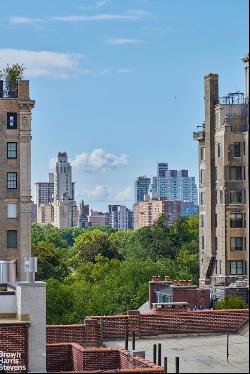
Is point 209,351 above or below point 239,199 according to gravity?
below

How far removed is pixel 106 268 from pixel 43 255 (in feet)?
27.8

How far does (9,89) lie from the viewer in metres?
113

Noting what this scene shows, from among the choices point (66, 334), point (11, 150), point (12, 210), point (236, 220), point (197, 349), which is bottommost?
point (197, 349)

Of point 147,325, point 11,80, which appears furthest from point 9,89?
point 147,325

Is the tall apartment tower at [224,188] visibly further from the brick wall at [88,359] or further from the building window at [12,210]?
the brick wall at [88,359]

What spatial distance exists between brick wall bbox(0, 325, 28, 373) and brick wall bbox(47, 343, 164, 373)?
1.80 m

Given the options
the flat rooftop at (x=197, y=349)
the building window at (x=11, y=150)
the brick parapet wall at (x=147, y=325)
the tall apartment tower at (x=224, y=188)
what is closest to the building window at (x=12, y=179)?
the building window at (x=11, y=150)

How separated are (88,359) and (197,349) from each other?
5283mm

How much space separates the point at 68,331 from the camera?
42562mm

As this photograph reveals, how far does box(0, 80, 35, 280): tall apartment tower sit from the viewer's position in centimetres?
10969

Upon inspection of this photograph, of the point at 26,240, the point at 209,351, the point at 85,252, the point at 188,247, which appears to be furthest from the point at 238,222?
the point at 209,351

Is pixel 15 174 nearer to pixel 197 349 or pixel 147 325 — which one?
pixel 147 325

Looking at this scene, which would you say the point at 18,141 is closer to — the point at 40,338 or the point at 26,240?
the point at 26,240

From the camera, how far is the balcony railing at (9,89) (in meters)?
113
